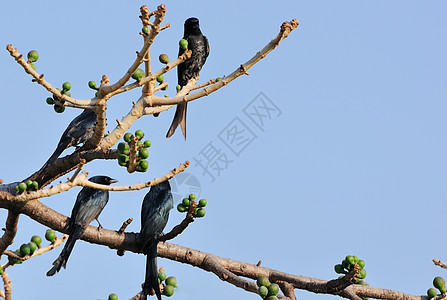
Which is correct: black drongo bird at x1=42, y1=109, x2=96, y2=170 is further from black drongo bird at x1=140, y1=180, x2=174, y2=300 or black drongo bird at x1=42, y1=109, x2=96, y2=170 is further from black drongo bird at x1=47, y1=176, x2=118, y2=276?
black drongo bird at x1=140, y1=180, x2=174, y2=300

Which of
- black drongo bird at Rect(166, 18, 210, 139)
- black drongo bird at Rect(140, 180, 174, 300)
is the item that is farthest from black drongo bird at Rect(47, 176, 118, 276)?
black drongo bird at Rect(166, 18, 210, 139)

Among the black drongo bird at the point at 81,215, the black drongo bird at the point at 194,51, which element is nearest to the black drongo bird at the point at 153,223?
the black drongo bird at the point at 81,215

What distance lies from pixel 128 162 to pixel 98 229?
0.92 meters

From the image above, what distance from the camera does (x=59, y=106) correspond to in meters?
3.51

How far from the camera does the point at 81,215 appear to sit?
4.31 m

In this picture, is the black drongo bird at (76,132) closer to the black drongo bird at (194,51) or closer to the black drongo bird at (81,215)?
the black drongo bird at (81,215)

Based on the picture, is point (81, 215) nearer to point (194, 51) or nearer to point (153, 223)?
point (153, 223)

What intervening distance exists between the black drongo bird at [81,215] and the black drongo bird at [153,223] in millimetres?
366

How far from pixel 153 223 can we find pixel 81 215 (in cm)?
53

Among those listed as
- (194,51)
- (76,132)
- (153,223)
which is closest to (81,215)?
(153,223)

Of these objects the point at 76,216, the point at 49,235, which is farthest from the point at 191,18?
the point at 49,235

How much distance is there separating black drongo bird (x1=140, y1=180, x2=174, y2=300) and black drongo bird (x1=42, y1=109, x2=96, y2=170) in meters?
0.78

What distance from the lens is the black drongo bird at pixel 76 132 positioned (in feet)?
15.2

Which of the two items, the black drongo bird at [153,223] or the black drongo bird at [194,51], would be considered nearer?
the black drongo bird at [153,223]
